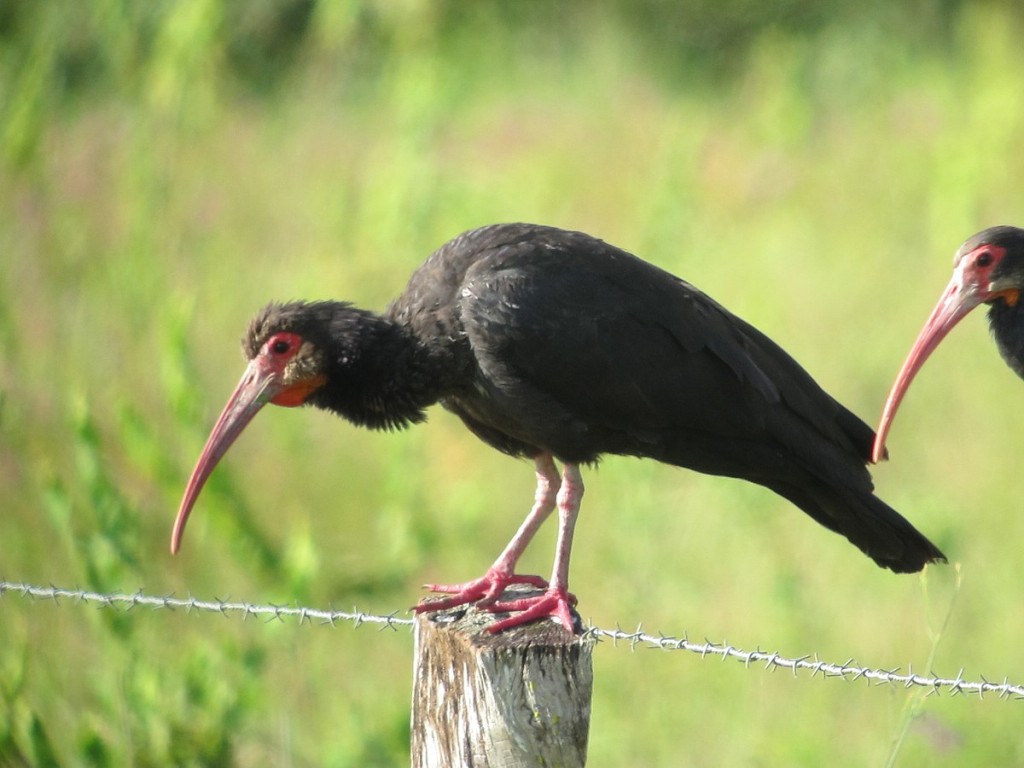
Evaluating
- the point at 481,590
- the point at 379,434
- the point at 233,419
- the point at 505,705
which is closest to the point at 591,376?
the point at 481,590

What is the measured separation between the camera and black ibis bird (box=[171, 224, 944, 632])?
13.8ft

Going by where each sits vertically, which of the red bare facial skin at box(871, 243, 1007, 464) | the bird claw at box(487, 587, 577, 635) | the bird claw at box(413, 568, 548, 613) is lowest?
the bird claw at box(487, 587, 577, 635)

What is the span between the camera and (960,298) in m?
4.98

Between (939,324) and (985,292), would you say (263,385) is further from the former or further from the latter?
(985,292)

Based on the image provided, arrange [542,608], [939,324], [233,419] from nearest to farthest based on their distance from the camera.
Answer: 1. [542,608]
2. [233,419]
3. [939,324]

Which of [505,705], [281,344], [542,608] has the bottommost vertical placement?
[505,705]

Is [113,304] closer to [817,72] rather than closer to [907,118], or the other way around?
[907,118]

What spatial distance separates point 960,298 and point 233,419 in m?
2.49

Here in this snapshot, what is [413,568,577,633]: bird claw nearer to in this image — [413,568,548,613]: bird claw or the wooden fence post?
[413,568,548,613]: bird claw

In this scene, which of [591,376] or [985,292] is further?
[985,292]

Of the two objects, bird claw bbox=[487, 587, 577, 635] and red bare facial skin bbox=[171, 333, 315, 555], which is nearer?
bird claw bbox=[487, 587, 577, 635]

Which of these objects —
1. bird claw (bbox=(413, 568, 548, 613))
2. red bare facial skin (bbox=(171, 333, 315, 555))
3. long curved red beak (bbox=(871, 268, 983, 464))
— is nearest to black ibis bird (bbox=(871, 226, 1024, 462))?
long curved red beak (bbox=(871, 268, 983, 464))

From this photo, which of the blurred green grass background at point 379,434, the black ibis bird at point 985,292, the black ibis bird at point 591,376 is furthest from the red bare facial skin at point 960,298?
the blurred green grass background at point 379,434

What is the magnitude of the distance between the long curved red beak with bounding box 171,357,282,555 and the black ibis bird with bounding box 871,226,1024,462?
2.07 metres
